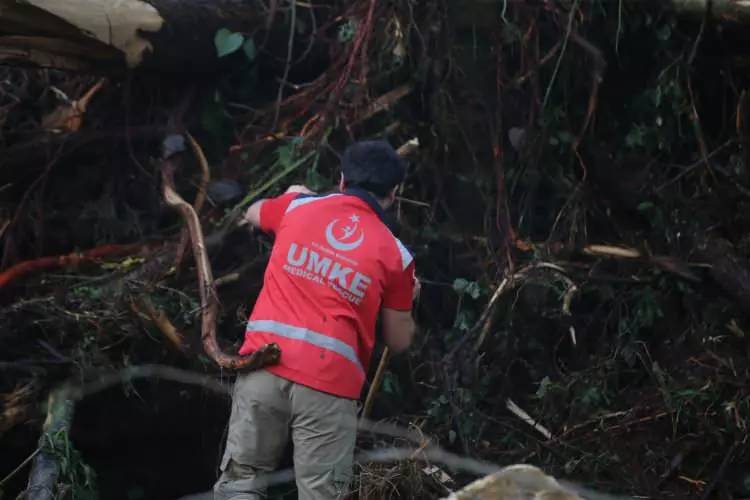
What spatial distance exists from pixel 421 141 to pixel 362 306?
5.79 ft

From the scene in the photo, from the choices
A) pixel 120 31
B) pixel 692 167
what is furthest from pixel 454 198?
pixel 120 31

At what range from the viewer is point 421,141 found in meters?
5.18

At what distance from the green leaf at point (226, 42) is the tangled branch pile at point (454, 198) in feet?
0.07

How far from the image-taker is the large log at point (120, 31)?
4.40 m

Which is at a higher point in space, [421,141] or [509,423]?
[421,141]

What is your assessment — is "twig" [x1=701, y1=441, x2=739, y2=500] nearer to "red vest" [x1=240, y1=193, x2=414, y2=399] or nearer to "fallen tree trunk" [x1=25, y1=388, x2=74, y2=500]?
"red vest" [x1=240, y1=193, x2=414, y2=399]

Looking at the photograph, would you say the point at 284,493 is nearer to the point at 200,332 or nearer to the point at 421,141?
the point at 200,332

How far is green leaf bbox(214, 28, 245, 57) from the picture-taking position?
5.07 metres

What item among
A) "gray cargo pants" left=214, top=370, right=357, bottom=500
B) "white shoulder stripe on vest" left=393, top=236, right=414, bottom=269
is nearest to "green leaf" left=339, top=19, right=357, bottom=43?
"white shoulder stripe on vest" left=393, top=236, right=414, bottom=269

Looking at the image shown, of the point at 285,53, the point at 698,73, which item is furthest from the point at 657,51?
the point at 285,53

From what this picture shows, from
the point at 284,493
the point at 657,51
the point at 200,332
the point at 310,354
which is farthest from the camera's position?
the point at 657,51

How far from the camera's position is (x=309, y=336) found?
3.55 metres

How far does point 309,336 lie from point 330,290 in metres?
→ 0.18

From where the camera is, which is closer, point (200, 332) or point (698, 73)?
point (200, 332)
